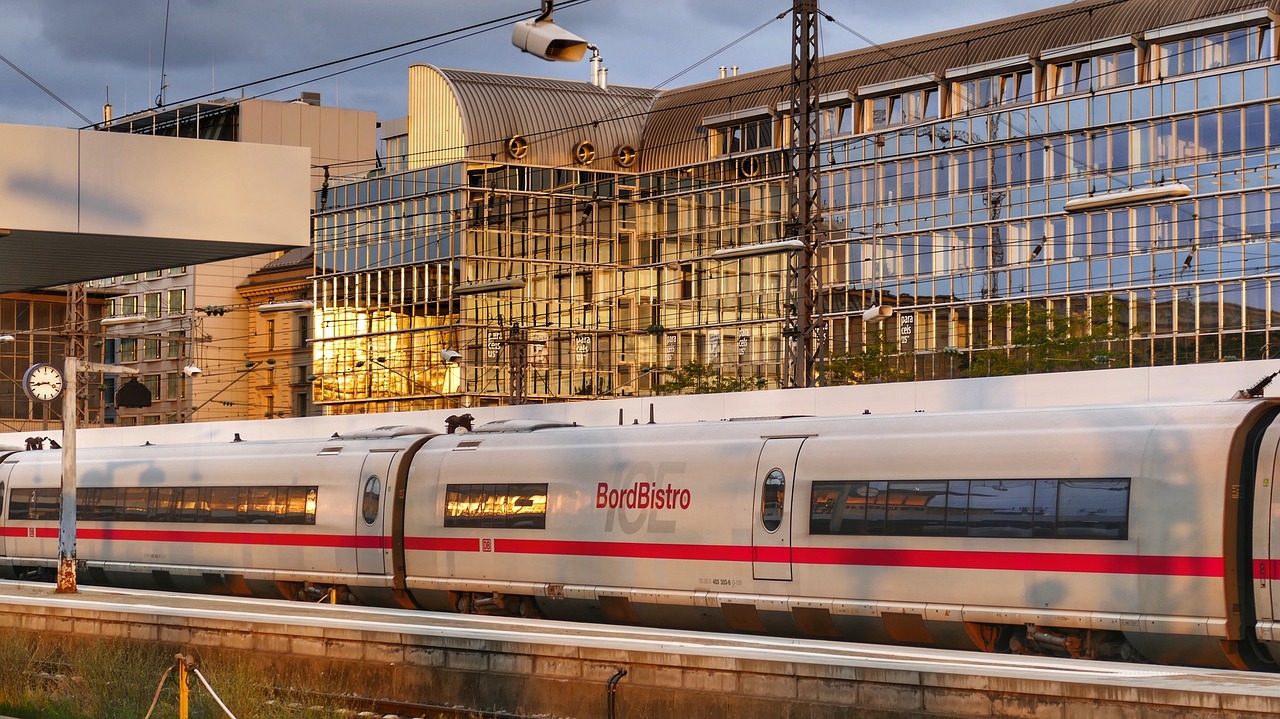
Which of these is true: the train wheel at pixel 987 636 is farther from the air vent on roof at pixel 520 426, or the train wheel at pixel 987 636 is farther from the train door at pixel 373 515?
the train door at pixel 373 515

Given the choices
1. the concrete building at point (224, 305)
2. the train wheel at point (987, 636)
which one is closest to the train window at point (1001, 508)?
the train wheel at point (987, 636)

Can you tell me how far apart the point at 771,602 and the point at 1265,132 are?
46.7 m

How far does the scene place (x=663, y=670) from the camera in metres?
14.8

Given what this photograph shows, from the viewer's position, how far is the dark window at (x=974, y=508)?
57.8 feet

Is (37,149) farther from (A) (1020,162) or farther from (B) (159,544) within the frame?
(A) (1020,162)

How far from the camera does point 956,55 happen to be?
232 feet

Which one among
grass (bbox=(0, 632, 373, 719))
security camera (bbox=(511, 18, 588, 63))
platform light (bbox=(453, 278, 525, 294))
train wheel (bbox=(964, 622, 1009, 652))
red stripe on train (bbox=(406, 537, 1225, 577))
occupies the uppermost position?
platform light (bbox=(453, 278, 525, 294))

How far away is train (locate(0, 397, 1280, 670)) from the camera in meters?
16.9

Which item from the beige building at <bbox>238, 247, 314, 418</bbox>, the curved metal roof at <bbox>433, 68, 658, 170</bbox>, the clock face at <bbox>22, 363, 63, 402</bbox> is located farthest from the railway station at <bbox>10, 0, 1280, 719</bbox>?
the beige building at <bbox>238, 247, 314, 418</bbox>

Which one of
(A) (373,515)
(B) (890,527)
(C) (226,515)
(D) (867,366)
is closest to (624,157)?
(D) (867,366)

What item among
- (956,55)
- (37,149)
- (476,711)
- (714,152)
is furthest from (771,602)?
(714,152)

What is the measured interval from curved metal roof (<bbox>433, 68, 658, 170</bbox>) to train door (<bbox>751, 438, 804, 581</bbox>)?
63313mm

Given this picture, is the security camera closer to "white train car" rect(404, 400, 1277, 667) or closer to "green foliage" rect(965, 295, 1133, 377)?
"white train car" rect(404, 400, 1277, 667)

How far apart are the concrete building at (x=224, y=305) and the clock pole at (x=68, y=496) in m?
69.8
